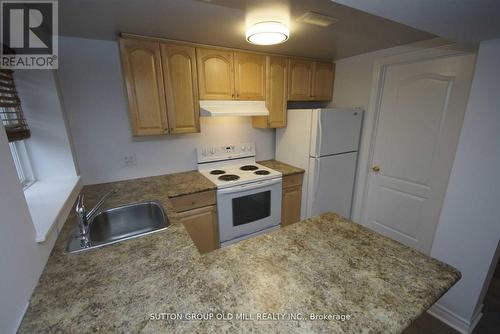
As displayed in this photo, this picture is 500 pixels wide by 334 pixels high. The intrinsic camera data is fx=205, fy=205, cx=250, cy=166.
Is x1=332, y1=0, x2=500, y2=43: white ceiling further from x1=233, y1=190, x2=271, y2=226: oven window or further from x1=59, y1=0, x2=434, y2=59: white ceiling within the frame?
x1=233, y1=190, x2=271, y2=226: oven window

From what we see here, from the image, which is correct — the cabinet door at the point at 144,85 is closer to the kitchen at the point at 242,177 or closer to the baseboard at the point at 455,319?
the kitchen at the point at 242,177

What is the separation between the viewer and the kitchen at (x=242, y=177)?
75 centimetres

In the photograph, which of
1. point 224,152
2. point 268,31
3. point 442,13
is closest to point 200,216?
point 224,152

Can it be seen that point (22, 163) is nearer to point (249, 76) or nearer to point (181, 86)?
point (181, 86)

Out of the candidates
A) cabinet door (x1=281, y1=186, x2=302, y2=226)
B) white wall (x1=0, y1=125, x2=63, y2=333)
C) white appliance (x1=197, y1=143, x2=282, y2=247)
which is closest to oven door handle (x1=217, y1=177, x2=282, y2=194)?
white appliance (x1=197, y1=143, x2=282, y2=247)

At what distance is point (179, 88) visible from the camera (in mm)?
1926

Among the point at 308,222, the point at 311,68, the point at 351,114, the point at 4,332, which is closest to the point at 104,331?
the point at 4,332

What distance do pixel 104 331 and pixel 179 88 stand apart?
1803 millimetres

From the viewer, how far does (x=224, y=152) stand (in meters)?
2.53

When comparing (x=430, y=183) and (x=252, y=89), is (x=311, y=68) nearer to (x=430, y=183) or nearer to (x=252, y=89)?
(x=252, y=89)

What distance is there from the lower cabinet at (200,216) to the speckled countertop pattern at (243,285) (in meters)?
0.76

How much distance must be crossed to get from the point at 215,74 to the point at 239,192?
1205mm

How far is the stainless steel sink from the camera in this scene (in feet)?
4.54

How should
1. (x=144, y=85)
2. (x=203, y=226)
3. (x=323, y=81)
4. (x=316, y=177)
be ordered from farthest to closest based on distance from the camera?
(x=323, y=81)
(x=316, y=177)
(x=203, y=226)
(x=144, y=85)
